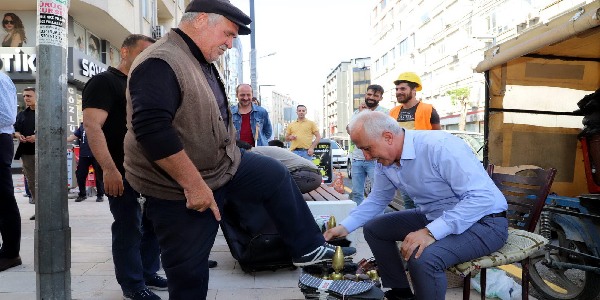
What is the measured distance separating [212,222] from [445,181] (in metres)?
1.32

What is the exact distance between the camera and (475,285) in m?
3.70

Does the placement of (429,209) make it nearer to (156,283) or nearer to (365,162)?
(156,283)

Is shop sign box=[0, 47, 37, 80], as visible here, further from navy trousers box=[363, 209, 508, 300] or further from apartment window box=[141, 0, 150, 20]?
navy trousers box=[363, 209, 508, 300]

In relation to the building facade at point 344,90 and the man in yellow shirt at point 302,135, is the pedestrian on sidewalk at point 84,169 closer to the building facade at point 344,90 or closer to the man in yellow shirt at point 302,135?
the man in yellow shirt at point 302,135

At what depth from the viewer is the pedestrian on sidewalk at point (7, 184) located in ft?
13.3


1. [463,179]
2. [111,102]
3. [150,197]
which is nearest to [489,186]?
[463,179]

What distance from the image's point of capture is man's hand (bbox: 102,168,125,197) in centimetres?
297

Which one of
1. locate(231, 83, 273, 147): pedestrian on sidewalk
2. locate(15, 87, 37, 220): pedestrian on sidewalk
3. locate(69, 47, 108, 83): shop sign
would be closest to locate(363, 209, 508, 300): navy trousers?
locate(231, 83, 273, 147): pedestrian on sidewalk

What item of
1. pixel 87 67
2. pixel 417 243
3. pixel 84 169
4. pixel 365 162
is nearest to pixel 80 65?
pixel 87 67

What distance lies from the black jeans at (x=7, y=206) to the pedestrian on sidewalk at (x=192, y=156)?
250 cm

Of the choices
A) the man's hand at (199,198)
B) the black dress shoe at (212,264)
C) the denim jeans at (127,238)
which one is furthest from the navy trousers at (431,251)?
the black dress shoe at (212,264)

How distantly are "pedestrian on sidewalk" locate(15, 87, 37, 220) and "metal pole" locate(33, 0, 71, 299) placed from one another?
4323mm

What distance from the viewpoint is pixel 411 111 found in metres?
5.41

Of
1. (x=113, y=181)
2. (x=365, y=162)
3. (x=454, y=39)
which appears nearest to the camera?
(x=113, y=181)
